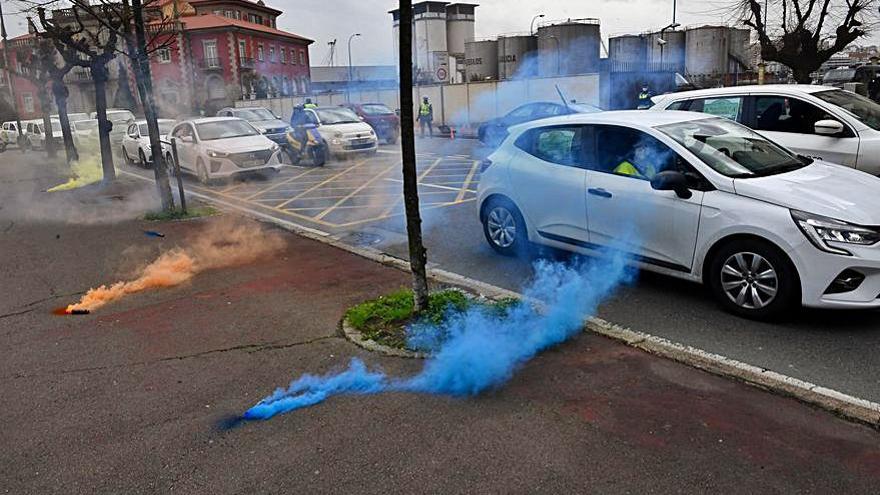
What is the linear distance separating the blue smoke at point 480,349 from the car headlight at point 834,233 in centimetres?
157

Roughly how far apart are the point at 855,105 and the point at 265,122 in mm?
16997

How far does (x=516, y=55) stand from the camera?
20766mm

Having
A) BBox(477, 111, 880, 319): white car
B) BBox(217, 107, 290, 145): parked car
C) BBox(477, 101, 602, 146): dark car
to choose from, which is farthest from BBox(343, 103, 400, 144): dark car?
BBox(477, 111, 880, 319): white car

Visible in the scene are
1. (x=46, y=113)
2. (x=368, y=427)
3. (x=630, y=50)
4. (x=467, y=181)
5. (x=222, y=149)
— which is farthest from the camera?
(x=630, y=50)

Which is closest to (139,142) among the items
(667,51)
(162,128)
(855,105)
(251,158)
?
(162,128)

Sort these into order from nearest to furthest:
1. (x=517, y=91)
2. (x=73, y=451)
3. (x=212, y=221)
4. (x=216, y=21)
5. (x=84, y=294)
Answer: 1. (x=73, y=451)
2. (x=84, y=294)
3. (x=212, y=221)
4. (x=517, y=91)
5. (x=216, y=21)

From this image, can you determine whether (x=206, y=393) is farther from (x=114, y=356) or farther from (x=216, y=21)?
(x=216, y=21)

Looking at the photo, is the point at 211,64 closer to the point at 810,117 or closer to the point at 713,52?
the point at 713,52

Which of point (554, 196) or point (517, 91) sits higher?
point (517, 91)

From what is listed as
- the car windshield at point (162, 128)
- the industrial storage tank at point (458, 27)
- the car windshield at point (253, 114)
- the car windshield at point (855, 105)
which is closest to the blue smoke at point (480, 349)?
the car windshield at point (855, 105)

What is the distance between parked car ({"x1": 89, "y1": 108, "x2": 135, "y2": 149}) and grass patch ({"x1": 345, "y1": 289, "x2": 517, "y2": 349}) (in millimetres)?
20711

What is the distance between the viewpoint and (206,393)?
417 cm

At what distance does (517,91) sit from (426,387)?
48.7 feet

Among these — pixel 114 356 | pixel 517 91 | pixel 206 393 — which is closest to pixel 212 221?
pixel 114 356
